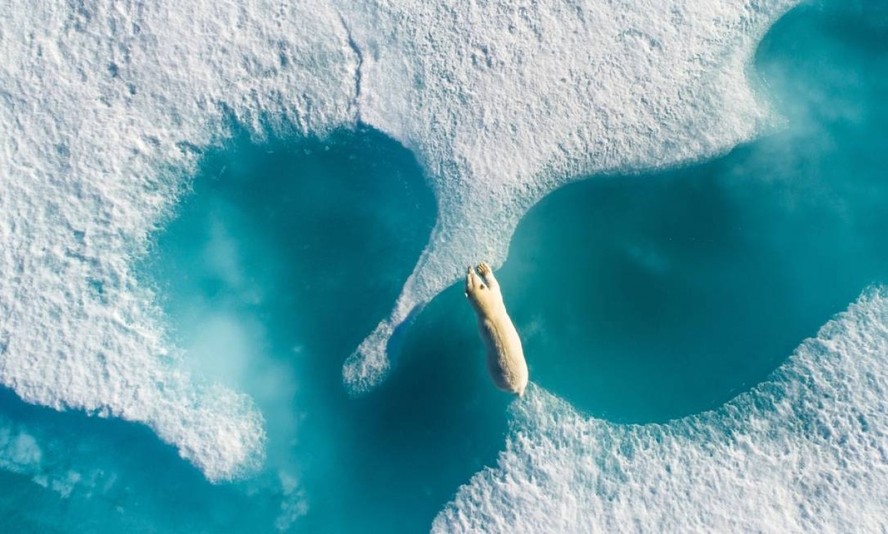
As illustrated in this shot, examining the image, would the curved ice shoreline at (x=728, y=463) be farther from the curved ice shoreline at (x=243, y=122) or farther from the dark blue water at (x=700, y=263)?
the curved ice shoreline at (x=243, y=122)

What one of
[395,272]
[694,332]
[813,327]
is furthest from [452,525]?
[813,327]

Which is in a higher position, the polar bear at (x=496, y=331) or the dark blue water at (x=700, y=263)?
the dark blue water at (x=700, y=263)

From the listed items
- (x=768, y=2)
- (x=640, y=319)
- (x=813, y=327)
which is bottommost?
(x=640, y=319)

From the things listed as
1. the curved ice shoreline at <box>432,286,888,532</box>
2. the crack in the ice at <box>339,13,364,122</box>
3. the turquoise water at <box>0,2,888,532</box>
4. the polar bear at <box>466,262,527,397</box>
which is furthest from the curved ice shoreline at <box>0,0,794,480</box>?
the curved ice shoreline at <box>432,286,888,532</box>

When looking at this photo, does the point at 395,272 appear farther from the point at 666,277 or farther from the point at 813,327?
the point at 813,327

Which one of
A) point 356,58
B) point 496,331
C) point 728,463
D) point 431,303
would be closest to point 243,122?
point 356,58

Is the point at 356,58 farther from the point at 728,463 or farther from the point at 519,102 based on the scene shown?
the point at 728,463

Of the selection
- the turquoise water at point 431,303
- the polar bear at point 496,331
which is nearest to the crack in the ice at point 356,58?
the turquoise water at point 431,303
